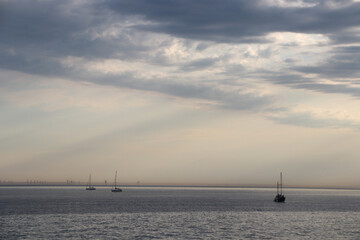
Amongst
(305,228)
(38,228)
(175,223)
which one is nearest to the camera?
(38,228)

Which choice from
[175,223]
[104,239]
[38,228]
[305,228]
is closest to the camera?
[104,239]

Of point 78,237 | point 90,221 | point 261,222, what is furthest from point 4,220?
point 261,222

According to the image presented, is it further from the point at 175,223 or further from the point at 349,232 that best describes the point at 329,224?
the point at 175,223

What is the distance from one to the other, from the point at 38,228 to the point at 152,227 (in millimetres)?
21911

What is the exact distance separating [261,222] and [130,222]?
3020cm

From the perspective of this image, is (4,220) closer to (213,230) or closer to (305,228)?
(213,230)

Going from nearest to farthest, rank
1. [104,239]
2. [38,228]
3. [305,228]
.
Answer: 1. [104,239]
2. [38,228]
3. [305,228]

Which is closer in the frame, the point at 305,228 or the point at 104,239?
the point at 104,239

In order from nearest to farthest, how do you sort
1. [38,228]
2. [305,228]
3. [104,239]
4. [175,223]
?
[104,239]
[38,228]
[305,228]
[175,223]

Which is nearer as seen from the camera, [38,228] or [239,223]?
[38,228]

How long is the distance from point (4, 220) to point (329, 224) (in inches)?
2881

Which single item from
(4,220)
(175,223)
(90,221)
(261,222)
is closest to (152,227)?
(175,223)

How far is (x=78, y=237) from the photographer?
74.8 meters

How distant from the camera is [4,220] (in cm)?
10144
